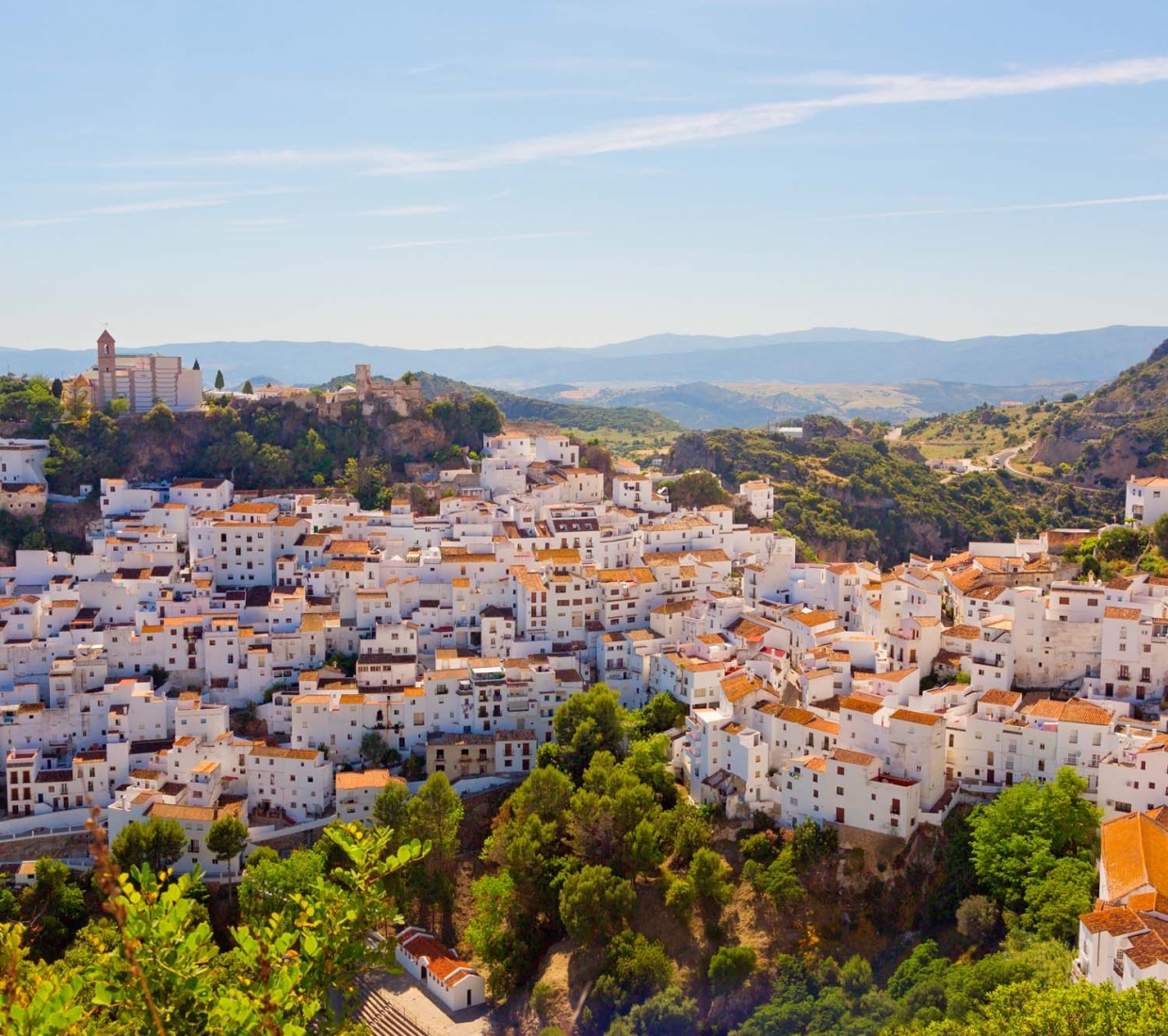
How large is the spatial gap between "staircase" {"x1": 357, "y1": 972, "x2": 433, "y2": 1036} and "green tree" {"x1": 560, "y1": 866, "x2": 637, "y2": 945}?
3.82 metres

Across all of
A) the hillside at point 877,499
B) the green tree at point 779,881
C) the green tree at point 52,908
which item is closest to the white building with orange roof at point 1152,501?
the hillside at point 877,499

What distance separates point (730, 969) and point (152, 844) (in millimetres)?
14044

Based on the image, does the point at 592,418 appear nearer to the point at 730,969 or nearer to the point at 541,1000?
the point at 541,1000

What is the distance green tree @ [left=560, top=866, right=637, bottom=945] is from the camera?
24.5 m

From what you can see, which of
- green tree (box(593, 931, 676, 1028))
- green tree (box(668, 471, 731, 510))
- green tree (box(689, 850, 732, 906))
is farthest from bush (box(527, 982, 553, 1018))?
green tree (box(668, 471, 731, 510))

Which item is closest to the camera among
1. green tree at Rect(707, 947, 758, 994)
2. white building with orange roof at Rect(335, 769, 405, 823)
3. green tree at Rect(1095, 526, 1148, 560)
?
green tree at Rect(707, 947, 758, 994)

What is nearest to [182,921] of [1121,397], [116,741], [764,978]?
[764,978]

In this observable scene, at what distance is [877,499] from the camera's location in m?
60.9

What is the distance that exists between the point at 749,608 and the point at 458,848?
457 inches

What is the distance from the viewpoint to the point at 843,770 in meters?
24.7

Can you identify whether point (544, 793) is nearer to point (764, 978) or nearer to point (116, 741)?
point (764, 978)

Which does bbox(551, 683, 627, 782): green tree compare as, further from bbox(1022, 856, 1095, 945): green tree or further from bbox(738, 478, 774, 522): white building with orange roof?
bbox(738, 478, 774, 522): white building with orange roof

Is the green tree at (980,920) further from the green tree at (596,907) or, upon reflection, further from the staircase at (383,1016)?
the staircase at (383,1016)

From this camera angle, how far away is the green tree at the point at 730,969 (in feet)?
74.1
